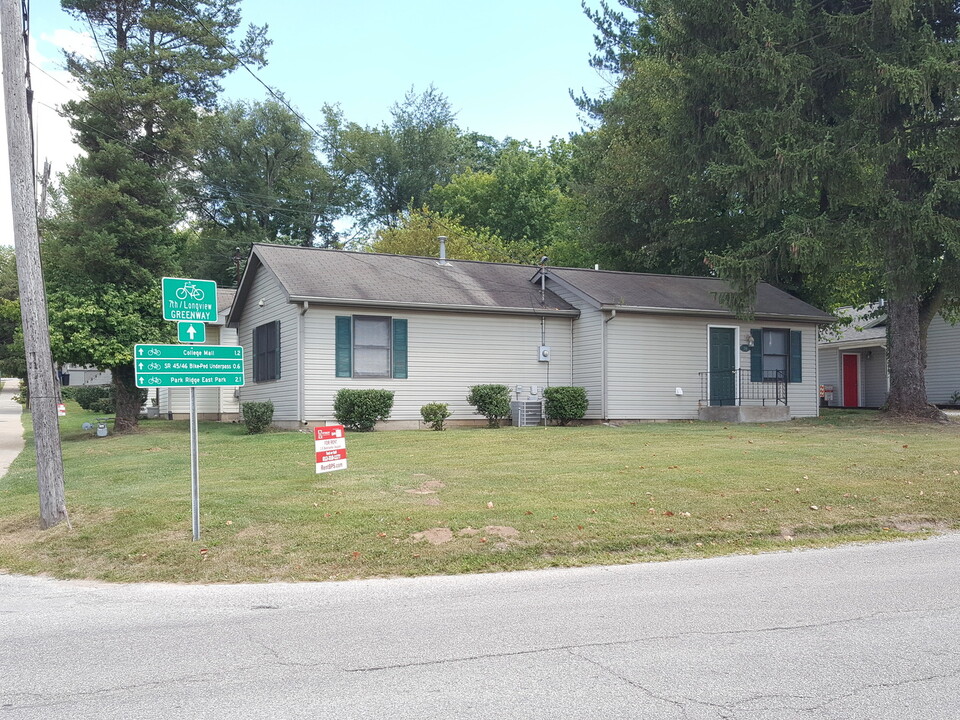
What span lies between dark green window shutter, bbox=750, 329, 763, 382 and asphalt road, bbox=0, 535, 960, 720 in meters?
15.2

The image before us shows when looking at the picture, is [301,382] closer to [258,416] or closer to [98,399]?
[258,416]

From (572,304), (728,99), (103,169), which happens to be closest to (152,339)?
(103,169)

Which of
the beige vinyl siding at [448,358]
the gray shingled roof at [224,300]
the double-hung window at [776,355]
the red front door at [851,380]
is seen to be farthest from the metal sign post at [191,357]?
the red front door at [851,380]

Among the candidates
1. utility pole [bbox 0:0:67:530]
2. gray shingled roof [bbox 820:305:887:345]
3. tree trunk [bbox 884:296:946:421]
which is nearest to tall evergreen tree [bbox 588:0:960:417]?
tree trunk [bbox 884:296:946:421]

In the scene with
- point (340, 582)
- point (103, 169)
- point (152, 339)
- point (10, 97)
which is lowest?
point (340, 582)

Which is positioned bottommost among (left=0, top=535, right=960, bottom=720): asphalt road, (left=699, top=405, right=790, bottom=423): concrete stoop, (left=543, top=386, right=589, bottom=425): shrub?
(left=0, top=535, right=960, bottom=720): asphalt road

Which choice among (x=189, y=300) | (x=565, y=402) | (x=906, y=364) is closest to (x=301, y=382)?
(x=565, y=402)

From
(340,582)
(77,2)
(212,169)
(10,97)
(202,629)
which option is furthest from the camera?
(212,169)

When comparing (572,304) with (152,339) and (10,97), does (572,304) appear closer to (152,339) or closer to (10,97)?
(152,339)

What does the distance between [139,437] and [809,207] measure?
18760 mm

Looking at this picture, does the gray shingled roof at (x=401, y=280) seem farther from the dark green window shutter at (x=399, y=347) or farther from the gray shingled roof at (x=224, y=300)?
the gray shingled roof at (x=224, y=300)

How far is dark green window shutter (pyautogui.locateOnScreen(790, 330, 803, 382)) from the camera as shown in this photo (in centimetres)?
2384

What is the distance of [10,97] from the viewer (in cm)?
986

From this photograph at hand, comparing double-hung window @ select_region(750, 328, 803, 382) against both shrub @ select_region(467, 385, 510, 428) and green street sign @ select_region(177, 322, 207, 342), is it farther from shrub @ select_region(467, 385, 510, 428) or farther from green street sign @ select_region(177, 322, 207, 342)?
green street sign @ select_region(177, 322, 207, 342)
